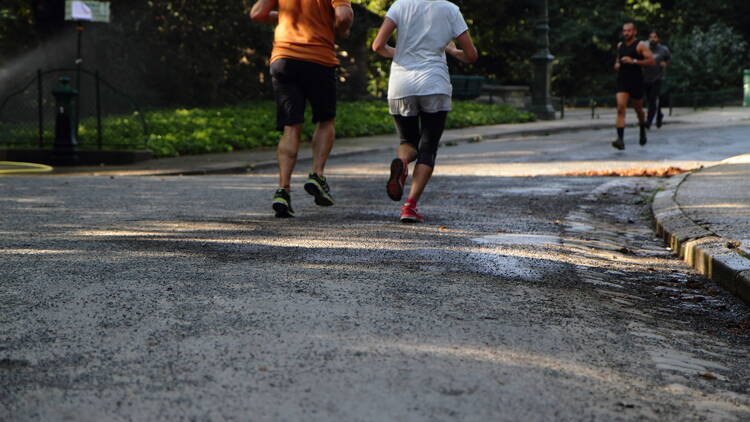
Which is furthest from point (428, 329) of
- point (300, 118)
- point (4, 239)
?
point (300, 118)

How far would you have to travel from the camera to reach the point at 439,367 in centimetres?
334

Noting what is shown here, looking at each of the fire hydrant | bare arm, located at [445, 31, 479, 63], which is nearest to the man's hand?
bare arm, located at [445, 31, 479, 63]

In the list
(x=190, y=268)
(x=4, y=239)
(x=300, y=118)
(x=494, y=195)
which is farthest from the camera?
(x=494, y=195)

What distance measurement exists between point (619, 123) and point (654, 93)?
5.68 metres

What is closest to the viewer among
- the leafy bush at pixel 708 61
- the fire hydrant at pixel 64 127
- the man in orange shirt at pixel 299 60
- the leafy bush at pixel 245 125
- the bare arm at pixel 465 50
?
the bare arm at pixel 465 50

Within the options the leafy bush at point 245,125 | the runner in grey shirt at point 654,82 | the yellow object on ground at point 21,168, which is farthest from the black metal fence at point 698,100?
the yellow object on ground at point 21,168

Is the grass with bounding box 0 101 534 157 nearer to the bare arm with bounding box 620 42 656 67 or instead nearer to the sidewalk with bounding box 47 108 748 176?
the sidewalk with bounding box 47 108 748 176

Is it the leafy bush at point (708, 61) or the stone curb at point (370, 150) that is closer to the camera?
the stone curb at point (370, 150)

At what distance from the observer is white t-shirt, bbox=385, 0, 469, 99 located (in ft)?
24.3

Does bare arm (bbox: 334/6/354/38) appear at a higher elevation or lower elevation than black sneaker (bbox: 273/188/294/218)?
higher

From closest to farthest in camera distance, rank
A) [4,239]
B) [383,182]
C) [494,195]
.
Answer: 1. [4,239]
2. [494,195]
3. [383,182]

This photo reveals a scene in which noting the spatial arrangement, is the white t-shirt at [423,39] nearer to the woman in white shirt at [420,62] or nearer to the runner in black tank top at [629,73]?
the woman in white shirt at [420,62]

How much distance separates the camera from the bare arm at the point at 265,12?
7.76 metres

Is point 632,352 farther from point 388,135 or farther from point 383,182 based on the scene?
point 388,135
